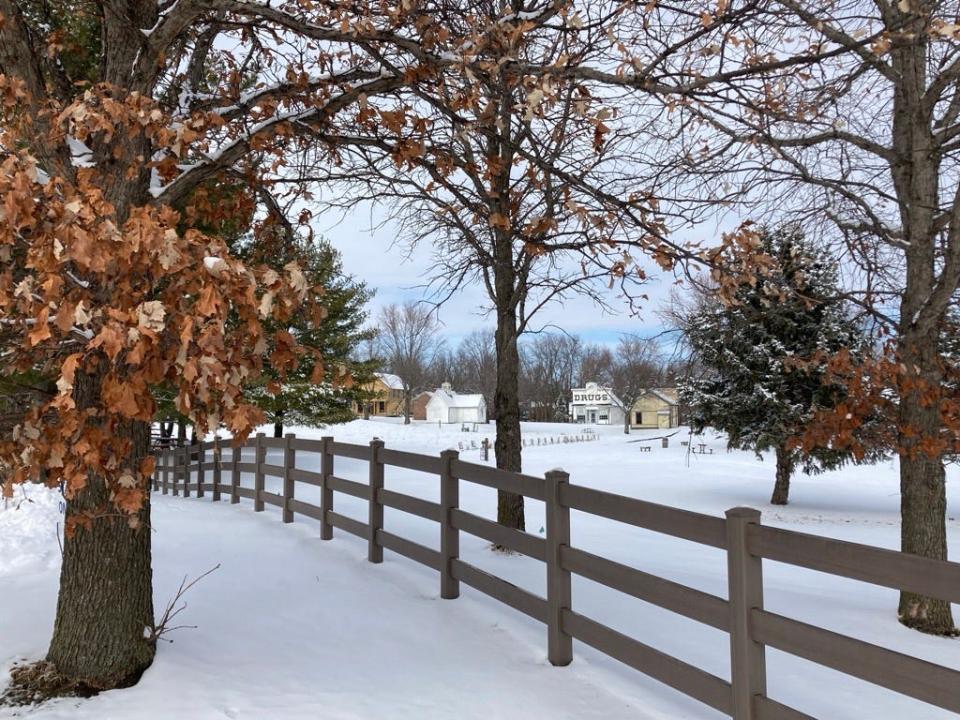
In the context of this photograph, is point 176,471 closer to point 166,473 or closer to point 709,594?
point 166,473

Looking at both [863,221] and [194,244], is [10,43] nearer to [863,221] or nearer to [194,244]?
[194,244]

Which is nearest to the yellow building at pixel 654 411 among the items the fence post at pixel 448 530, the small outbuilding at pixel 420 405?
the small outbuilding at pixel 420 405

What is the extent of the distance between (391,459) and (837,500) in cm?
2009

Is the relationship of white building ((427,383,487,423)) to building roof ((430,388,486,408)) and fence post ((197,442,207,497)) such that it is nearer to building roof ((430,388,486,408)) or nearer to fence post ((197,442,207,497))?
building roof ((430,388,486,408))

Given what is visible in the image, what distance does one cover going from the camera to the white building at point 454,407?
83.2m

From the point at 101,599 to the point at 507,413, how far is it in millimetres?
6232

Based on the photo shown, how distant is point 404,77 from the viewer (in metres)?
4.96

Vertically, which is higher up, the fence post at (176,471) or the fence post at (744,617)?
the fence post at (744,617)

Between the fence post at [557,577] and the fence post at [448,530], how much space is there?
1.35 meters

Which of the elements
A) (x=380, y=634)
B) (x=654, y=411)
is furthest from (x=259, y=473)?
(x=654, y=411)

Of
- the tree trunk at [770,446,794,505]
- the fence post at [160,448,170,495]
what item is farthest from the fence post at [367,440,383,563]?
the tree trunk at [770,446,794,505]

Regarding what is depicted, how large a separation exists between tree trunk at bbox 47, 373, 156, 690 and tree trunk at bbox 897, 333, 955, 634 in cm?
749

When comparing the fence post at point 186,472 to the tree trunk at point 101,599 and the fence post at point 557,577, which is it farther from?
the fence post at point 557,577

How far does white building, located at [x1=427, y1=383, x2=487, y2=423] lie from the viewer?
83.2 m
